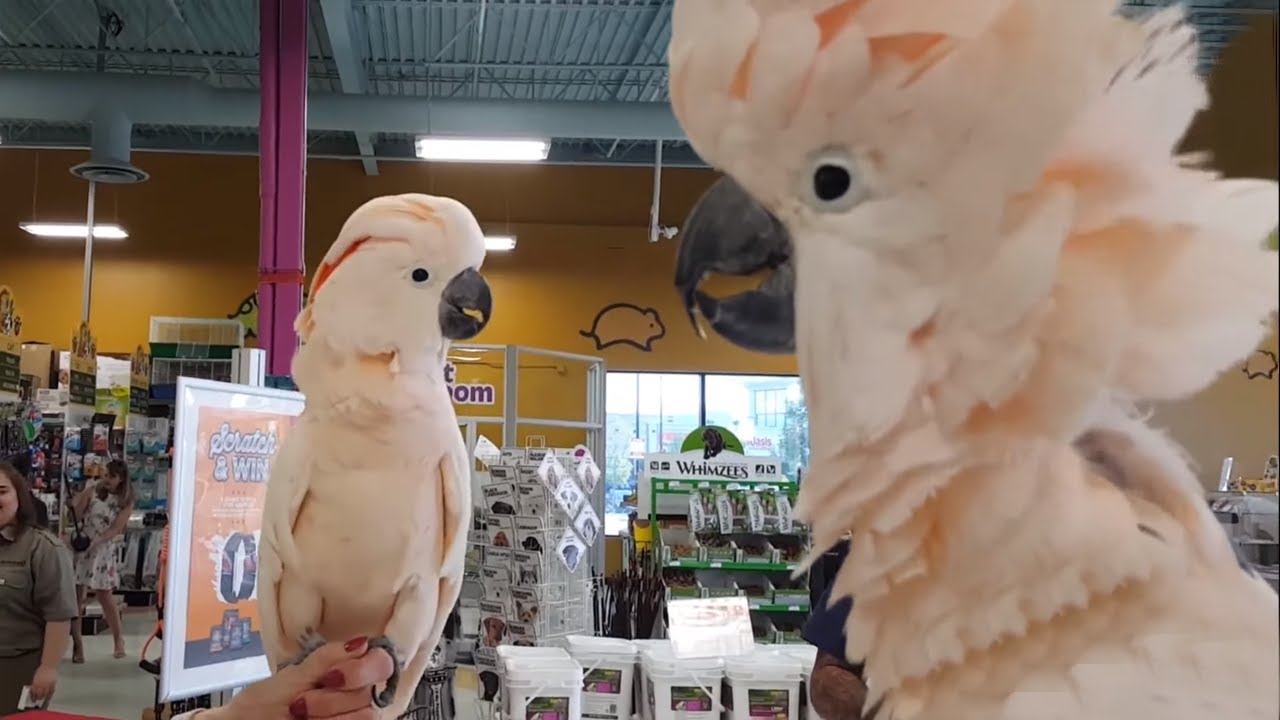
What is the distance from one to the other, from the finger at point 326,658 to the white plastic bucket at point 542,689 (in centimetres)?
120

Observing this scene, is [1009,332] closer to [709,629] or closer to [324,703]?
[324,703]

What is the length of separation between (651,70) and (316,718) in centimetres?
633

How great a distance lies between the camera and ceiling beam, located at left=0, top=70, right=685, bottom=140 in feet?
18.0

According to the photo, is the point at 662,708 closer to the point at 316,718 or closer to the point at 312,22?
the point at 316,718

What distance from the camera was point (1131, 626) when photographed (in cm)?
48

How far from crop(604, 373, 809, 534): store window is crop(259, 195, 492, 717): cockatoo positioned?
24.1 ft

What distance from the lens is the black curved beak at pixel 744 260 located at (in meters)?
0.59

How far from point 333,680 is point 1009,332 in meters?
0.97

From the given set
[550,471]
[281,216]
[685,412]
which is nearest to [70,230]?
[685,412]

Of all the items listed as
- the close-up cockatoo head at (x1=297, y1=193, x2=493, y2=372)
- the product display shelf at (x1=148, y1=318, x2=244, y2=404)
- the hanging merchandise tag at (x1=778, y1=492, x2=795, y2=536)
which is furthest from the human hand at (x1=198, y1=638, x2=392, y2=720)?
the product display shelf at (x1=148, y1=318, x2=244, y2=404)

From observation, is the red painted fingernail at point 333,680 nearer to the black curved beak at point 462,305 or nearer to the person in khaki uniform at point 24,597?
the black curved beak at point 462,305

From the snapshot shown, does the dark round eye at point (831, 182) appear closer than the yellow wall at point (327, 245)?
Yes

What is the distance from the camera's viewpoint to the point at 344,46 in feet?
18.8

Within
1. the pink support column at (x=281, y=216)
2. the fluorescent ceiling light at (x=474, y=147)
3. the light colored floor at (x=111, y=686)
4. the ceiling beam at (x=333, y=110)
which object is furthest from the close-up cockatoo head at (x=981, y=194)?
the ceiling beam at (x=333, y=110)
